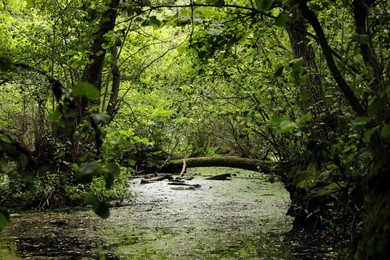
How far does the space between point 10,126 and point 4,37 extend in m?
2.16

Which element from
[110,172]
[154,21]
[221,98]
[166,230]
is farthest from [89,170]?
[221,98]

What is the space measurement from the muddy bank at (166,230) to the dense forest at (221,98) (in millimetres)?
580

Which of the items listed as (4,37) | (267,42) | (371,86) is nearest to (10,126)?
(4,37)

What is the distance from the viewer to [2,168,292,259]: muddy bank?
186 inches

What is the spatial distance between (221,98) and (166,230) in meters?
2.65

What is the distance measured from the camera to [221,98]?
7.53m

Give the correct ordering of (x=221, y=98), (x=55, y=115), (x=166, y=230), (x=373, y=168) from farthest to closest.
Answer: (x=221, y=98), (x=166, y=230), (x=373, y=168), (x=55, y=115)

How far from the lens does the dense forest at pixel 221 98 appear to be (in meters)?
1.70

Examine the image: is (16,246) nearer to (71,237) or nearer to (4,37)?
(71,237)

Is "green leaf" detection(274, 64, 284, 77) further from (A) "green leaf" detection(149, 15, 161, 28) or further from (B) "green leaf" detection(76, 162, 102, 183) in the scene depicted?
(B) "green leaf" detection(76, 162, 102, 183)

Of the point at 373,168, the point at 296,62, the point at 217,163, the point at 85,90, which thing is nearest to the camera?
the point at 85,90

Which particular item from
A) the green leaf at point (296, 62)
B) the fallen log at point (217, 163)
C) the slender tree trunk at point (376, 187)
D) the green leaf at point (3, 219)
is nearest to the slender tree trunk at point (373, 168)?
Answer: the slender tree trunk at point (376, 187)

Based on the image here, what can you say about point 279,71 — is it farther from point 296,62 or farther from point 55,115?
point 55,115

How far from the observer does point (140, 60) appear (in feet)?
35.8
